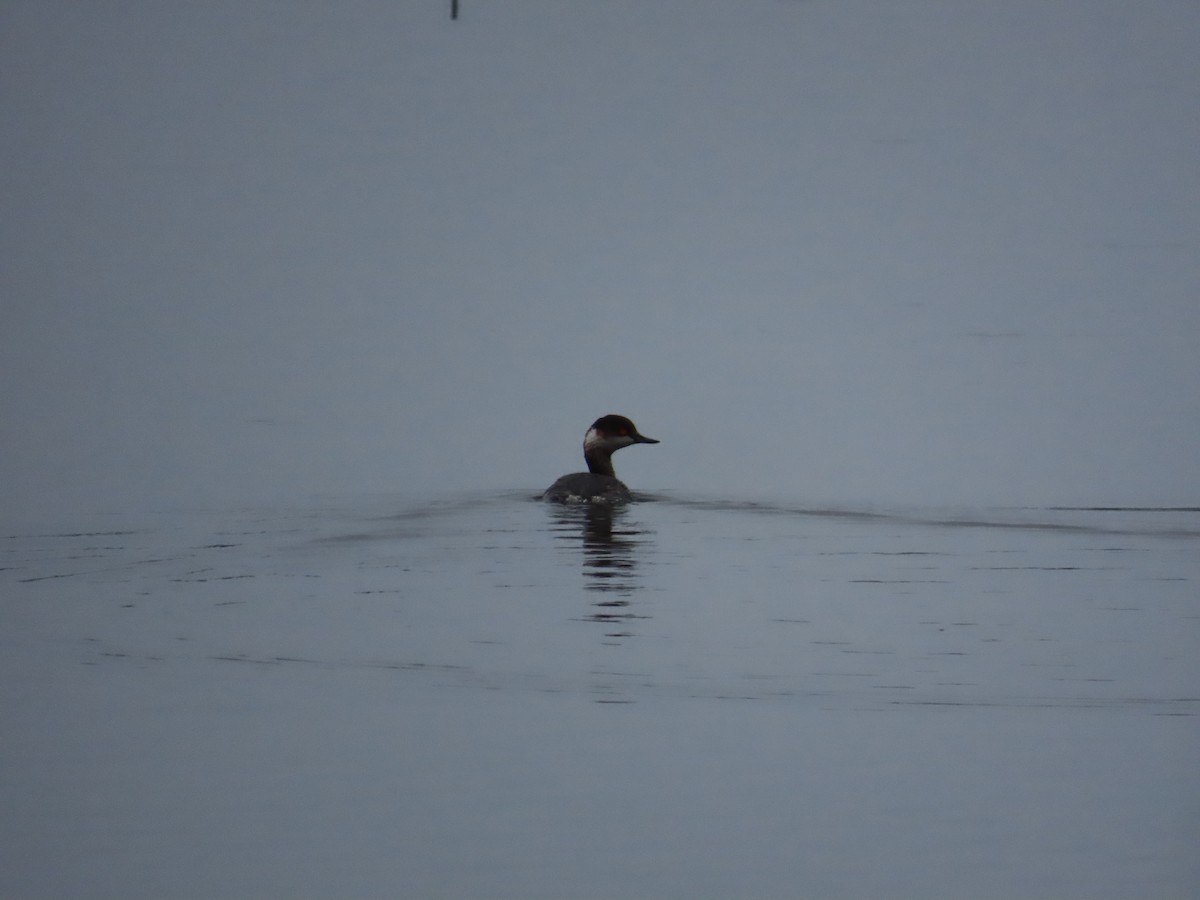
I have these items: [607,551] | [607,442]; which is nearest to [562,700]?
[607,551]

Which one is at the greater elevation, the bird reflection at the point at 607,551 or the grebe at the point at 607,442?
the grebe at the point at 607,442

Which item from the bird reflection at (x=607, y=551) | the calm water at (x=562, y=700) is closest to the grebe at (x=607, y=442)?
the bird reflection at (x=607, y=551)

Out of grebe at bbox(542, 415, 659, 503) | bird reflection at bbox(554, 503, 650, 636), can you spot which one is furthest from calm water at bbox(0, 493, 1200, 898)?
grebe at bbox(542, 415, 659, 503)

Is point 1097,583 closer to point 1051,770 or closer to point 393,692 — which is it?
point 1051,770

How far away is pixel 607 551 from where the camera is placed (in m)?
6.67

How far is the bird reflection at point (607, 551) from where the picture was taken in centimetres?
527

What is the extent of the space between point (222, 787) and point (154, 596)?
98.4 inches

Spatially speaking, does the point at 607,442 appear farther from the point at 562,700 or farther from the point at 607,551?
the point at 562,700

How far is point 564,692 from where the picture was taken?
395cm

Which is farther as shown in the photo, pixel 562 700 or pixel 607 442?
pixel 607 442

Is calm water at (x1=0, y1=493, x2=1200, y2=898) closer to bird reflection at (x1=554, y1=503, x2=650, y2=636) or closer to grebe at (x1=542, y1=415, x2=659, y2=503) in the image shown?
bird reflection at (x1=554, y1=503, x2=650, y2=636)

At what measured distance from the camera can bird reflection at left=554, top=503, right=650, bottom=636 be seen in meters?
5.27

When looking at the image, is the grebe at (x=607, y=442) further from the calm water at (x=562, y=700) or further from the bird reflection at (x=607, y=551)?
the calm water at (x=562, y=700)

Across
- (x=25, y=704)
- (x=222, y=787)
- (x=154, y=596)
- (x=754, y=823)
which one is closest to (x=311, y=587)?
(x=154, y=596)
